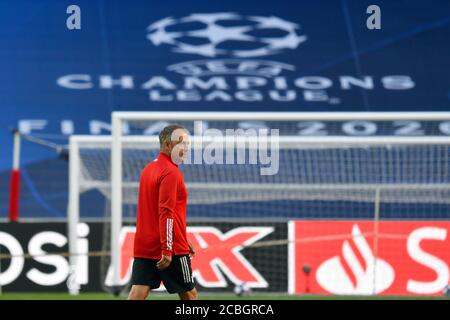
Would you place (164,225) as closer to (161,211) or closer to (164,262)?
(161,211)

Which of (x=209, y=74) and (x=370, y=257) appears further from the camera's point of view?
(x=209, y=74)

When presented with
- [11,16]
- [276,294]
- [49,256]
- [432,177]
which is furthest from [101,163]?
[11,16]

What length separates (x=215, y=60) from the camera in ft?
58.0

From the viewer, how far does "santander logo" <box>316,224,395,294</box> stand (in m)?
11.0

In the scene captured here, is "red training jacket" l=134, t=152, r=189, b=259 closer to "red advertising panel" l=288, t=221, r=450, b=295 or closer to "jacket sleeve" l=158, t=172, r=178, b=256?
"jacket sleeve" l=158, t=172, r=178, b=256

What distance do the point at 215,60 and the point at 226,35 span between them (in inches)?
20.6

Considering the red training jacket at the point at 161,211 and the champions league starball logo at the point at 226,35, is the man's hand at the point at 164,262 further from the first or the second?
the champions league starball logo at the point at 226,35

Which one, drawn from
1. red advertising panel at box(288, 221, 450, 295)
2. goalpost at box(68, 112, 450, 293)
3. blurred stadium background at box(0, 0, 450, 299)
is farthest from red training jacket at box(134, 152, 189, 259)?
blurred stadium background at box(0, 0, 450, 299)

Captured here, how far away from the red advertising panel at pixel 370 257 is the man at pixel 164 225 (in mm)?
5371

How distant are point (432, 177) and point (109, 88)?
22.9ft

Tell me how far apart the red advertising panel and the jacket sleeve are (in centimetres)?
554

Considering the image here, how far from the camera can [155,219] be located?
5.74 m

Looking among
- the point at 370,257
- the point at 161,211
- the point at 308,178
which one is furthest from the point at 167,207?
the point at 308,178

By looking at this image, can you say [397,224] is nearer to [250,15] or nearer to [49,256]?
[49,256]
